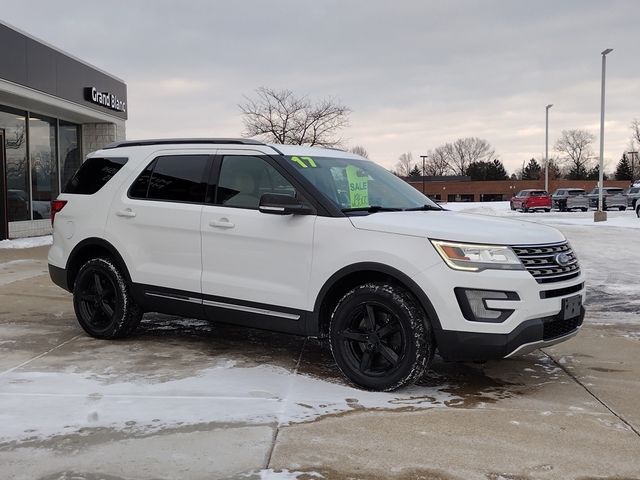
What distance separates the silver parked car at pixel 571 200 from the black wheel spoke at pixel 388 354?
41733 millimetres

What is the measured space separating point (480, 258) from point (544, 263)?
0.53 m

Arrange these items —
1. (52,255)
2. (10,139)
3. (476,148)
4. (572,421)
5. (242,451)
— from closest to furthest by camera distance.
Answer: (242,451) → (572,421) → (52,255) → (10,139) → (476,148)

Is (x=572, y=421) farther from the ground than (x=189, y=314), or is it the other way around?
(x=189, y=314)

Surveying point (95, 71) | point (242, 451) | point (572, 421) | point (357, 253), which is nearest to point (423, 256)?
point (357, 253)

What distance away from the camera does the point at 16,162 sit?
56.0 ft

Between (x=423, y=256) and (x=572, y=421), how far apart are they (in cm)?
142

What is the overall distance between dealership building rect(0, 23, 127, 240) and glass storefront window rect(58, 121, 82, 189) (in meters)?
0.03

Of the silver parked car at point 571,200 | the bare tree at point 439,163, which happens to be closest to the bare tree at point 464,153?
the bare tree at point 439,163

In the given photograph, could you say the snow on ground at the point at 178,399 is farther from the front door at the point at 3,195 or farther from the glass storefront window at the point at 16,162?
the glass storefront window at the point at 16,162

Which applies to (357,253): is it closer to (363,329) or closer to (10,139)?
(363,329)

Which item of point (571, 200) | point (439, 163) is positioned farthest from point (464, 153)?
point (571, 200)

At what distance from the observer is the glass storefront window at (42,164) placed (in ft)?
59.3

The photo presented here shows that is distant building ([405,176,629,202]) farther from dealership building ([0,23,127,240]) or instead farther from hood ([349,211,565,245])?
hood ([349,211,565,245])

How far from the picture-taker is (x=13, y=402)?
425cm
